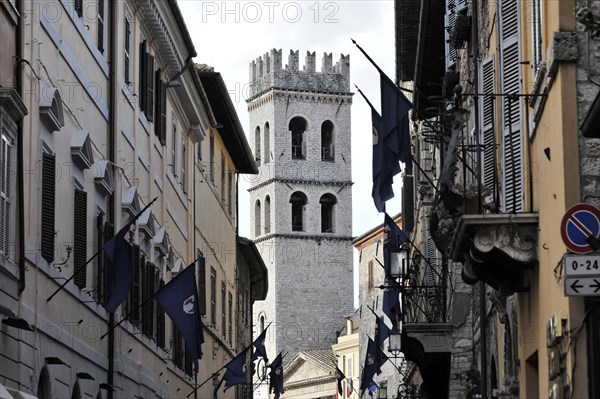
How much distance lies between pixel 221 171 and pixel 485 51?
84.2 ft

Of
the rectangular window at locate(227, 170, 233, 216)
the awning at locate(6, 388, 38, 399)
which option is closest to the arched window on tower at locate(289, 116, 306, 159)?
the rectangular window at locate(227, 170, 233, 216)

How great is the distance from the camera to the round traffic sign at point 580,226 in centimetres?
1202

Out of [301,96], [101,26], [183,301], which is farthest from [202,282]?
[301,96]

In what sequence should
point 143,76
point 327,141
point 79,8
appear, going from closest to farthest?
point 79,8
point 143,76
point 327,141

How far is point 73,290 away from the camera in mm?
20391

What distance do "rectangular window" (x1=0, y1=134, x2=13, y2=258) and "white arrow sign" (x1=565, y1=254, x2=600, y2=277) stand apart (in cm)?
639

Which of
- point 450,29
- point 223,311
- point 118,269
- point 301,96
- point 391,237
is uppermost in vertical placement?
point 301,96

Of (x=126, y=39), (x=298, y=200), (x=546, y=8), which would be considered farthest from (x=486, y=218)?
(x=298, y=200)

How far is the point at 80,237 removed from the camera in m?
21.1

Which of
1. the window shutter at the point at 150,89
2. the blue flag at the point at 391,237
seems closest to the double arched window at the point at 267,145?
the blue flag at the point at 391,237

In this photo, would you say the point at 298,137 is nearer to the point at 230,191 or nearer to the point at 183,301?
the point at 230,191

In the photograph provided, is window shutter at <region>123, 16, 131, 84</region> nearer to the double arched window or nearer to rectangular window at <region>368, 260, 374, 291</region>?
rectangular window at <region>368, 260, 374, 291</region>

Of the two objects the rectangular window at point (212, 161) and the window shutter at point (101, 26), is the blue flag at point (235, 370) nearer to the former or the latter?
the rectangular window at point (212, 161)

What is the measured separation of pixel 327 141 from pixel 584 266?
11422 cm
